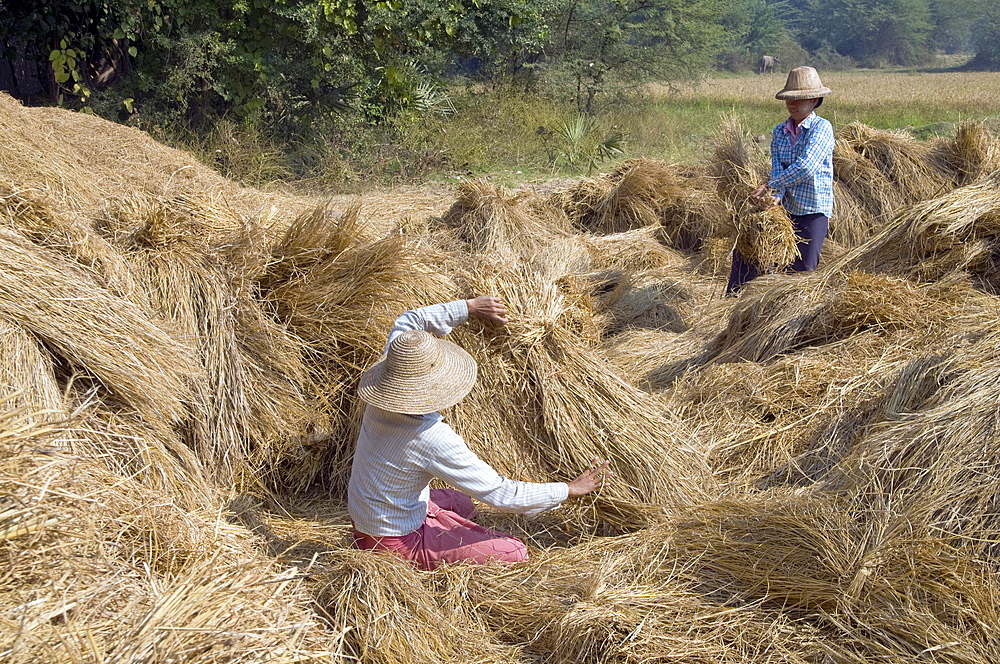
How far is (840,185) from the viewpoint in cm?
675

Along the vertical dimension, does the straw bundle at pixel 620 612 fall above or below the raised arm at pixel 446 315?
below

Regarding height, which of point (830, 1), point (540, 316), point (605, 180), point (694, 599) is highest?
point (540, 316)

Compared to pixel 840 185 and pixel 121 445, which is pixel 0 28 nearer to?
pixel 121 445

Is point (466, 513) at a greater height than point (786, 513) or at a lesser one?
lesser

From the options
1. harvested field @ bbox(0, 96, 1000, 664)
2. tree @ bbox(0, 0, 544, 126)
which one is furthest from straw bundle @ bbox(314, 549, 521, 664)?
tree @ bbox(0, 0, 544, 126)

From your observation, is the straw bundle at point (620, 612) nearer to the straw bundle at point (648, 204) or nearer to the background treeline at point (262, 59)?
the straw bundle at point (648, 204)

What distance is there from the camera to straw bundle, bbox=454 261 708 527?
3039 mm

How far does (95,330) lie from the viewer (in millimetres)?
2939

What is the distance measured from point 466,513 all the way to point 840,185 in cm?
502

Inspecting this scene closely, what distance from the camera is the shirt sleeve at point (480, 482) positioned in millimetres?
2584

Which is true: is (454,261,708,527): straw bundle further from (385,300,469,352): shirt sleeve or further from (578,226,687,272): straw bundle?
(578,226,687,272): straw bundle

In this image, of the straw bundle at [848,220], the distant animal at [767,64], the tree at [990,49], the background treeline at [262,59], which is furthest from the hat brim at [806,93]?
the tree at [990,49]

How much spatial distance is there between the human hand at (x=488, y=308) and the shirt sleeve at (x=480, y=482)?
58 centimetres

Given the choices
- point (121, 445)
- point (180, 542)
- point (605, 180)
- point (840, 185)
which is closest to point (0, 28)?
point (605, 180)
